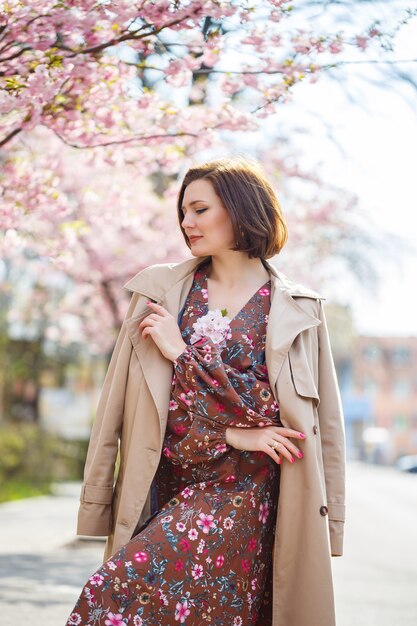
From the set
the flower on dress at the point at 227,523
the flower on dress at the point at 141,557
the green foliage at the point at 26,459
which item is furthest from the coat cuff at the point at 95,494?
the green foliage at the point at 26,459

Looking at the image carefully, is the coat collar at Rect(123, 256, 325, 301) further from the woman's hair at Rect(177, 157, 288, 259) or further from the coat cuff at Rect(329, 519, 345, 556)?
the coat cuff at Rect(329, 519, 345, 556)

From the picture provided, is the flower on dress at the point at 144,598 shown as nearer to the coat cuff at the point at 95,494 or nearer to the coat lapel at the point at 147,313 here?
the coat cuff at the point at 95,494

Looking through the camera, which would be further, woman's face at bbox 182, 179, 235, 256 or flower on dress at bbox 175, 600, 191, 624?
woman's face at bbox 182, 179, 235, 256

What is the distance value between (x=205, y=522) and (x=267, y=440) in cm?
35

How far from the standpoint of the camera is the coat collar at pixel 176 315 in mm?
3668

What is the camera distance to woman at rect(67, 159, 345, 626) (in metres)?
3.46

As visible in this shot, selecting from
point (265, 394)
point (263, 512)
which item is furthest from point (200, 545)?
point (265, 394)

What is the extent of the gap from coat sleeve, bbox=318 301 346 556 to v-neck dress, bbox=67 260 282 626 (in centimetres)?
22

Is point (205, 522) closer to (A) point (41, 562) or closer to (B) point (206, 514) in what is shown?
(B) point (206, 514)

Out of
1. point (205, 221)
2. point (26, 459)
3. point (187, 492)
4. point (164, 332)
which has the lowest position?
point (187, 492)

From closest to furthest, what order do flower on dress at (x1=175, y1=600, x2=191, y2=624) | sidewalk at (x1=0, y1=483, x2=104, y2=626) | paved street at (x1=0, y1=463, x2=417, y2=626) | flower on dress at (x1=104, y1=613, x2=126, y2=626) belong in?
flower on dress at (x1=104, y1=613, x2=126, y2=626) → flower on dress at (x1=175, y1=600, x2=191, y2=624) → sidewalk at (x1=0, y1=483, x2=104, y2=626) → paved street at (x1=0, y1=463, x2=417, y2=626)

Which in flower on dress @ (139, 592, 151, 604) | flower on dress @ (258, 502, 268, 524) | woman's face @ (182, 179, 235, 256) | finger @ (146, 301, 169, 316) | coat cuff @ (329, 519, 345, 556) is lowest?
flower on dress @ (139, 592, 151, 604)

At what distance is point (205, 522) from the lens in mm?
3498

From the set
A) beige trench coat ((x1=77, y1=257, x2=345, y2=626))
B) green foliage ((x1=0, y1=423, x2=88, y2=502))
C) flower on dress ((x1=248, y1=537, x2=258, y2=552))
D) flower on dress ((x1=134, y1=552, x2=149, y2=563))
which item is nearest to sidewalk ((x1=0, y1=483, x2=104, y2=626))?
green foliage ((x1=0, y1=423, x2=88, y2=502))
